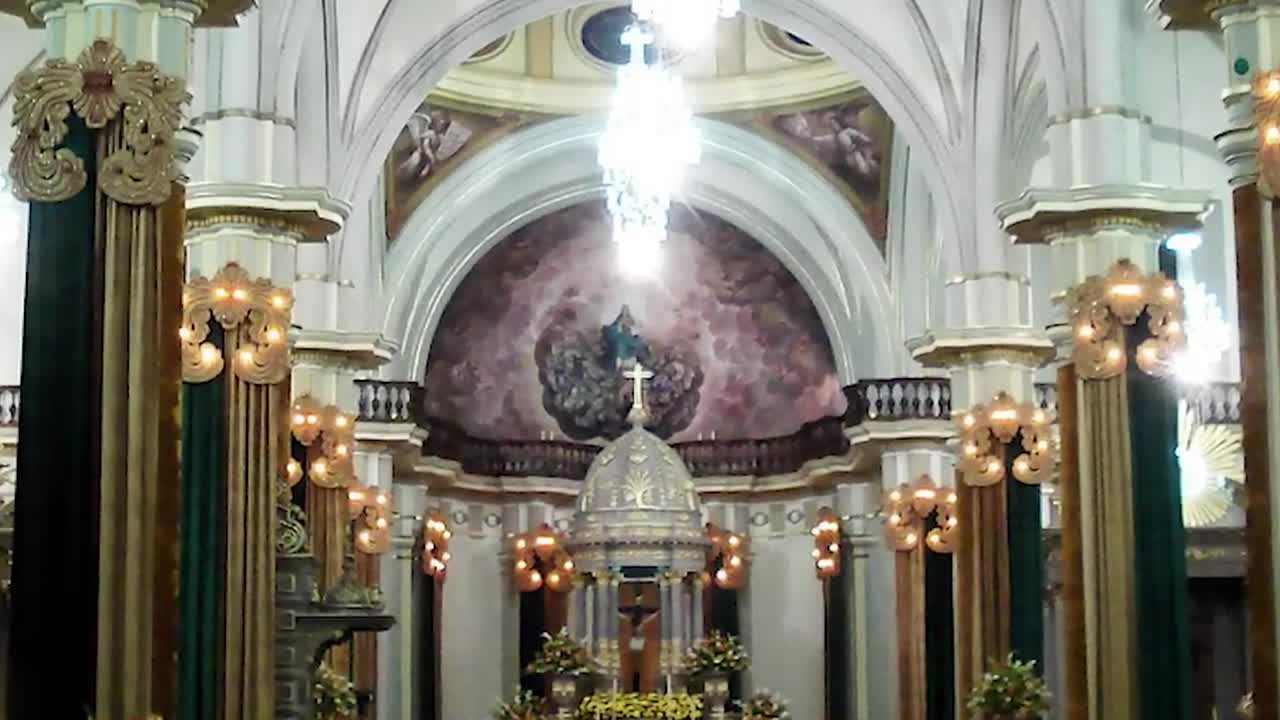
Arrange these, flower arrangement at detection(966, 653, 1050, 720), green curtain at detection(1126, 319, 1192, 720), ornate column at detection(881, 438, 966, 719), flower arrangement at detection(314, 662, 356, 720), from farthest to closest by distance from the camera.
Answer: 1. ornate column at detection(881, 438, 966, 719)
2. flower arrangement at detection(966, 653, 1050, 720)
3. flower arrangement at detection(314, 662, 356, 720)
4. green curtain at detection(1126, 319, 1192, 720)

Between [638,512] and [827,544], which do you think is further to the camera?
[827,544]

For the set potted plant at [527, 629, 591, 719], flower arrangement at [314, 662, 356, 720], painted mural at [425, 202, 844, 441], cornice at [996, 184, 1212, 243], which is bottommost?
potted plant at [527, 629, 591, 719]

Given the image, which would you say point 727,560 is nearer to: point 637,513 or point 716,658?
point 716,658

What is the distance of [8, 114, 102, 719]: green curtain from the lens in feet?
29.6

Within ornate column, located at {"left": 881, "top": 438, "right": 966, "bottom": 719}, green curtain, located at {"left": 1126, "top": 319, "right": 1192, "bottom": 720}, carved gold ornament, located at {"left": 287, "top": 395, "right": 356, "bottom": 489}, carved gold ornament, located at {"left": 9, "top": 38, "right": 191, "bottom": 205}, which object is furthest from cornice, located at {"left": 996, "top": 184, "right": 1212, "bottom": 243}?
carved gold ornament, located at {"left": 9, "top": 38, "right": 191, "bottom": 205}

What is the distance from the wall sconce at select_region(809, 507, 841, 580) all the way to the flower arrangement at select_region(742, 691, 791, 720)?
201 centimetres

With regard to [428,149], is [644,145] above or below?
below

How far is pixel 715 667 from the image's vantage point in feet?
88.1

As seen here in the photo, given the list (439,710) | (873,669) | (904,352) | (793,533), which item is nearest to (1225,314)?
(904,352)

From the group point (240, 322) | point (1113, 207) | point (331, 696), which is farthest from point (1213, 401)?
point (240, 322)

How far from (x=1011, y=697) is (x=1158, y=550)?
8.50 ft

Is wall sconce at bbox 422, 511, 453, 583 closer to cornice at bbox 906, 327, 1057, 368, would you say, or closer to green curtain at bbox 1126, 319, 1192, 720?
cornice at bbox 906, 327, 1057, 368

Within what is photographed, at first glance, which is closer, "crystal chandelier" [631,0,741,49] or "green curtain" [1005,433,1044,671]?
"crystal chandelier" [631,0,741,49]

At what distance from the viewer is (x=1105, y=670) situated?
44.8 feet
